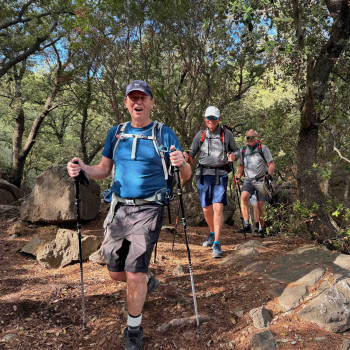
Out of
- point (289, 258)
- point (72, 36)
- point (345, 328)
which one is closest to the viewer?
point (345, 328)

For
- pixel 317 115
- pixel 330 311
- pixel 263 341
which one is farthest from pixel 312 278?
pixel 317 115

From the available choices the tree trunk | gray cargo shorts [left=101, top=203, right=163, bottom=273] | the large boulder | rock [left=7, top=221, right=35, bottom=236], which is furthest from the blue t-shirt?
the tree trunk

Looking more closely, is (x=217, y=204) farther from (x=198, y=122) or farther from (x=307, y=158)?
(x=198, y=122)

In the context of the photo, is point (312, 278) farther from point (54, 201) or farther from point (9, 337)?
point (54, 201)

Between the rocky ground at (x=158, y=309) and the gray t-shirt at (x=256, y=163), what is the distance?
93.3 inches

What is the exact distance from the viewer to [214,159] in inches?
230

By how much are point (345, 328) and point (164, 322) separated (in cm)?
187

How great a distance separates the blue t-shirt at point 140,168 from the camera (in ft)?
10.5

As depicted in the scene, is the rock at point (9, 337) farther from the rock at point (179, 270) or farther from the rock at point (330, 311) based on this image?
the rock at point (330, 311)

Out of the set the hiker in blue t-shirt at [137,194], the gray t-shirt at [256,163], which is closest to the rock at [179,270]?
the hiker in blue t-shirt at [137,194]

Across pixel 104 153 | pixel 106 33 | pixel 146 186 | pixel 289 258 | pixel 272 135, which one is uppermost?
pixel 106 33

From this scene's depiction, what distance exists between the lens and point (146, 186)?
3188mm

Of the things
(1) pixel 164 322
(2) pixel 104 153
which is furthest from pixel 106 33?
(1) pixel 164 322

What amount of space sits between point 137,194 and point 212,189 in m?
2.95
